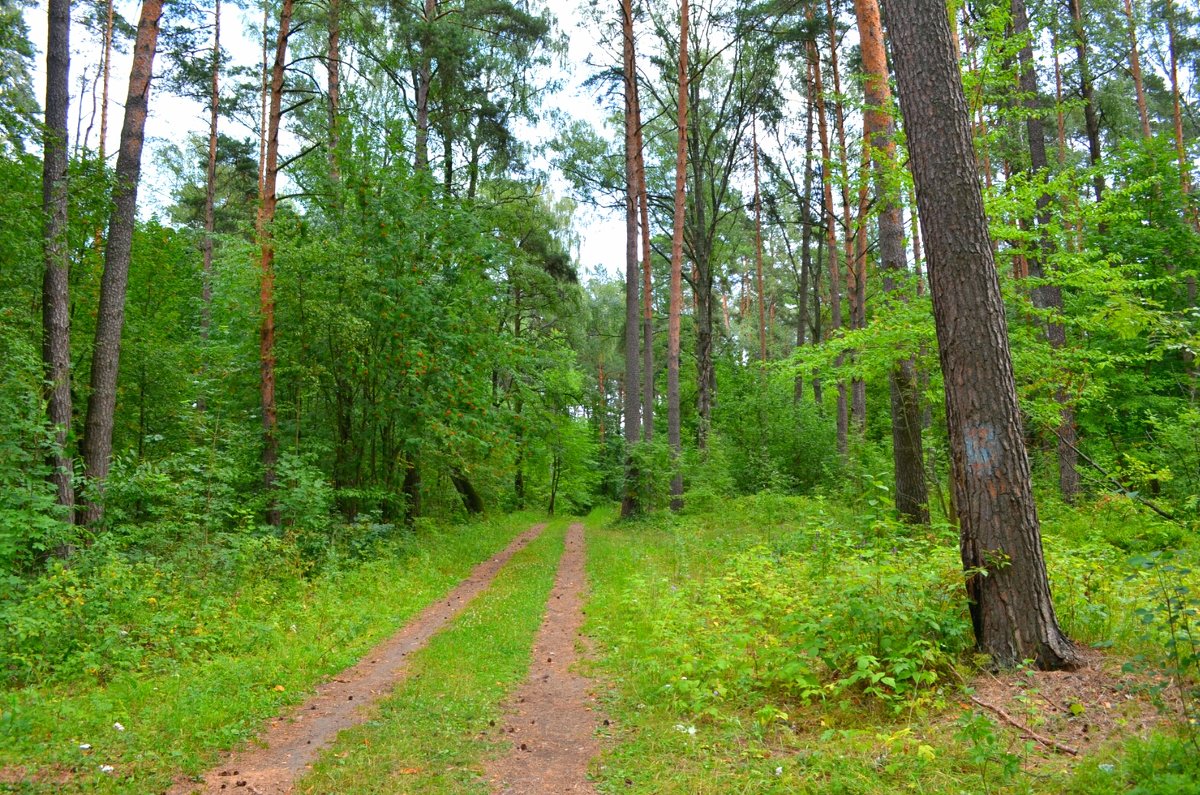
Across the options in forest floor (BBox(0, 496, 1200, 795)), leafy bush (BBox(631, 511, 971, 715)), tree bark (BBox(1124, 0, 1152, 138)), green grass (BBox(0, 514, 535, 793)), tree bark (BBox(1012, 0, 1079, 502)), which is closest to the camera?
forest floor (BBox(0, 496, 1200, 795))

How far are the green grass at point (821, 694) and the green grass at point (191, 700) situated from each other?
280 centimetres

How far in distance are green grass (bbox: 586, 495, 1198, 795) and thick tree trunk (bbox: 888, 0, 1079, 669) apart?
395mm

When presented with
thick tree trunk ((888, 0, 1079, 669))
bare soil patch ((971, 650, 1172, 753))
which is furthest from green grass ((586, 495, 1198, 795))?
thick tree trunk ((888, 0, 1079, 669))

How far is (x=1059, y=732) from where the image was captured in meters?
3.64

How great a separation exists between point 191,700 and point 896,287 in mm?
9265

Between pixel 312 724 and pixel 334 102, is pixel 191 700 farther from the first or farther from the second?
pixel 334 102

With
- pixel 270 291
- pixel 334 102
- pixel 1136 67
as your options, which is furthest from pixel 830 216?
pixel 270 291

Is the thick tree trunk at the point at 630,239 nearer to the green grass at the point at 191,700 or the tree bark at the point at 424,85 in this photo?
the tree bark at the point at 424,85

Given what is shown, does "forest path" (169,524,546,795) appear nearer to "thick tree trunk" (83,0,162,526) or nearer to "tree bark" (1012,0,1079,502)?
"thick tree trunk" (83,0,162,526)

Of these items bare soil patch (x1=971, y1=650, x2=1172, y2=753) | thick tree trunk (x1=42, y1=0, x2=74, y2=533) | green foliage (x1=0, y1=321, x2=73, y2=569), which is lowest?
bare soil patch (x1=971, y1=650, x2=1172, y2=753)

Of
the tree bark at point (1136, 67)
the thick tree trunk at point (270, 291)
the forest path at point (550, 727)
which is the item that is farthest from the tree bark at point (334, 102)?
the tree bark at point (1136, 67)

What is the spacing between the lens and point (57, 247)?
859cm

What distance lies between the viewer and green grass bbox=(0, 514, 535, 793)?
4125 millimetres

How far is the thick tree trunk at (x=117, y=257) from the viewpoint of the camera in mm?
9172
